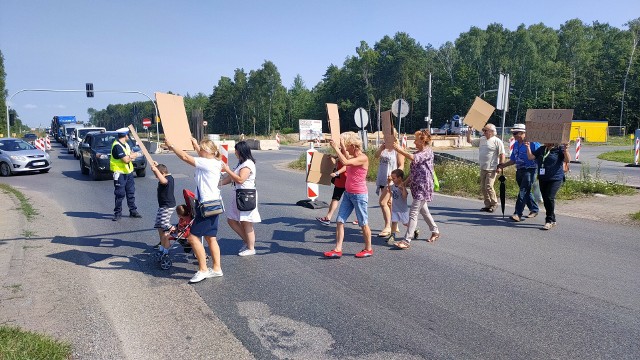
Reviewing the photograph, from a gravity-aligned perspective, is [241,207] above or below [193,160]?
below

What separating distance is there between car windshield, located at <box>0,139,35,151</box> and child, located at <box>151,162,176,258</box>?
1704 cm

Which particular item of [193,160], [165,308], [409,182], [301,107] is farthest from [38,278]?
[301,107]

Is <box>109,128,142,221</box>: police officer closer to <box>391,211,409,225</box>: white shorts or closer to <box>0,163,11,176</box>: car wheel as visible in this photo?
<box>391,211,409,225</box>: white shorts

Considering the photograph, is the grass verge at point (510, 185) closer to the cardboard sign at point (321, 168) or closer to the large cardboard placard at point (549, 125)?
the large cardboard placard at point (549, 125)

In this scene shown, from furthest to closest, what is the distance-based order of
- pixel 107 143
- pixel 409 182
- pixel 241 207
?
1. pixel 107 143
2. pixel 409 182
3. pixel 241 207

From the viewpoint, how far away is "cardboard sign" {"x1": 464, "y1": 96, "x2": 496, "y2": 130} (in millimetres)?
9062

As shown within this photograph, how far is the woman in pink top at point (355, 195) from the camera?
6.62 m

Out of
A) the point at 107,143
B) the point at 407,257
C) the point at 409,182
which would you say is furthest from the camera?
the point at 107,143

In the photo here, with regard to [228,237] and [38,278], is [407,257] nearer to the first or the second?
[228,237]

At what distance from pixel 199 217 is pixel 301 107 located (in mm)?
101677

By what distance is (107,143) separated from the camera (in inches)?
704

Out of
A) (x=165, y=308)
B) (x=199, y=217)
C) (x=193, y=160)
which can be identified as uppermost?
(x=193, y=160)

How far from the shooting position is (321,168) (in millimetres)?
8039

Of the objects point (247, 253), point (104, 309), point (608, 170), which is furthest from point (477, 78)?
point (104, 309)
